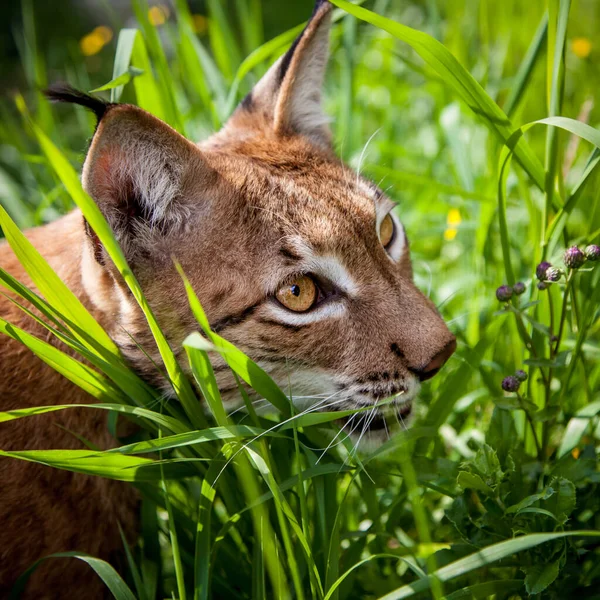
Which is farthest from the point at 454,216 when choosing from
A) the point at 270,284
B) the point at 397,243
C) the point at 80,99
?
the point at 80,99

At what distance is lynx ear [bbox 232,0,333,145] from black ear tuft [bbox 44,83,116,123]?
3.12ft

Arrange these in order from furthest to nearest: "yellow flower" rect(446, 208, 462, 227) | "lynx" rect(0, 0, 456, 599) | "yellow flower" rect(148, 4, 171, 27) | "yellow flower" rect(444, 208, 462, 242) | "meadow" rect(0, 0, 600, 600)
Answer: "yellow flower" rect(148, 4, 171, 27), "yellow flower" rect(446, 208, 462, 227), "yellow flower" rect(444, 208, 462, 242), "lynx" rect(0, 0, 456, 599), "meadow" rect(0, 0, 600, 600)

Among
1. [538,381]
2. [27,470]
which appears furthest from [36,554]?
[538,381]

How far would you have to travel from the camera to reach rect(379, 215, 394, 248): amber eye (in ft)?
8.71

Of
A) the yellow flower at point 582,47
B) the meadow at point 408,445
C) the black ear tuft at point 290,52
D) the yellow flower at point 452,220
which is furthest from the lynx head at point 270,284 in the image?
the yellow flower at point 582,47

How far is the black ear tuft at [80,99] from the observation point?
1.94 metres

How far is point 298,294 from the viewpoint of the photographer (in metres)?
2.31

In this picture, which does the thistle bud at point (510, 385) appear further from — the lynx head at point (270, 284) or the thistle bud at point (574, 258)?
the thistle bud at point (574, 258)

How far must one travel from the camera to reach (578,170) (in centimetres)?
415

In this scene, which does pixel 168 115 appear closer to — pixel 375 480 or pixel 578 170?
pixel 375 480

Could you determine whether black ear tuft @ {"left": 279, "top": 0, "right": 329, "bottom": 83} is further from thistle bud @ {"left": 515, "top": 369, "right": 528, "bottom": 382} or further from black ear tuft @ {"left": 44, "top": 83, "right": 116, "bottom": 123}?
thistle bud @ {"left": 515, "top": 369, "right": 528, "bottom": 382}

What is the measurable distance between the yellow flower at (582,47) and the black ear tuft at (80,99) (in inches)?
151

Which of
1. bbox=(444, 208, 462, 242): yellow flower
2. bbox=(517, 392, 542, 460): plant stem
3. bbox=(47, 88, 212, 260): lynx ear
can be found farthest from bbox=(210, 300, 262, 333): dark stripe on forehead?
bbox=(444, 208, 462, 242): yellow flower

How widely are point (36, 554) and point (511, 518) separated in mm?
1458
